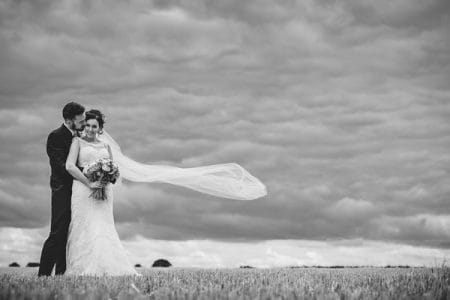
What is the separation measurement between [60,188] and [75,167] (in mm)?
683

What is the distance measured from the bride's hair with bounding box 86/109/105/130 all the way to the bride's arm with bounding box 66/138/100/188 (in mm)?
689

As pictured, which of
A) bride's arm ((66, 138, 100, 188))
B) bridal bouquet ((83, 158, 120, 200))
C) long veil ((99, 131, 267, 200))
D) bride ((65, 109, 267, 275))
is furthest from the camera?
long veil ((99, 131, 267, 200))

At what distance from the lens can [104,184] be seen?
11234 millimetres

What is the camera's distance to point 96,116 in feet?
37.7

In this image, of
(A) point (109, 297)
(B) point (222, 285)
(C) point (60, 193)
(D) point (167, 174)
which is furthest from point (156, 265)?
(A) point (109, 297)

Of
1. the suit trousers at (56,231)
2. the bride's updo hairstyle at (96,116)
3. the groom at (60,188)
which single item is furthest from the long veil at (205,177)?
the suit trousers at (56,231)

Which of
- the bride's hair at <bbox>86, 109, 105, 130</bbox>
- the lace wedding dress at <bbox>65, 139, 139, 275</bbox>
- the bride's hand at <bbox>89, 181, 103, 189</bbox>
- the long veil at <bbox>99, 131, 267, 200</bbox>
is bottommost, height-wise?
the lace wedding dress at <bbox>65, 139, 139, 275</bbox>

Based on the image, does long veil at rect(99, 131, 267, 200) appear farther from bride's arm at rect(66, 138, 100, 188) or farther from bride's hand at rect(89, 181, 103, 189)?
bride's hand at rect(89, 181, 103, 189)

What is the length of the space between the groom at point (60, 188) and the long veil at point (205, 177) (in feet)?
5.05

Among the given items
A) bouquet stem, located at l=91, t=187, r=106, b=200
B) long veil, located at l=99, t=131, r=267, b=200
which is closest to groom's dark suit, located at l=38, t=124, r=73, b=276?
bouquet stem, located at l=91, t=187, r=106, b=200

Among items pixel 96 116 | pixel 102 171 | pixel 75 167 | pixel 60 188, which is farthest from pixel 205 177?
pixel 60 188

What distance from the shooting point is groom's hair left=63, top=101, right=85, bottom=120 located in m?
11.4

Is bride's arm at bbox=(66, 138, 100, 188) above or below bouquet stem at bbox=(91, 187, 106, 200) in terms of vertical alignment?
above

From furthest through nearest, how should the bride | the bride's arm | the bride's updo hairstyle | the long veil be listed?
the long veil, the bride's updo hairstyle, the bride, the bride's arm
